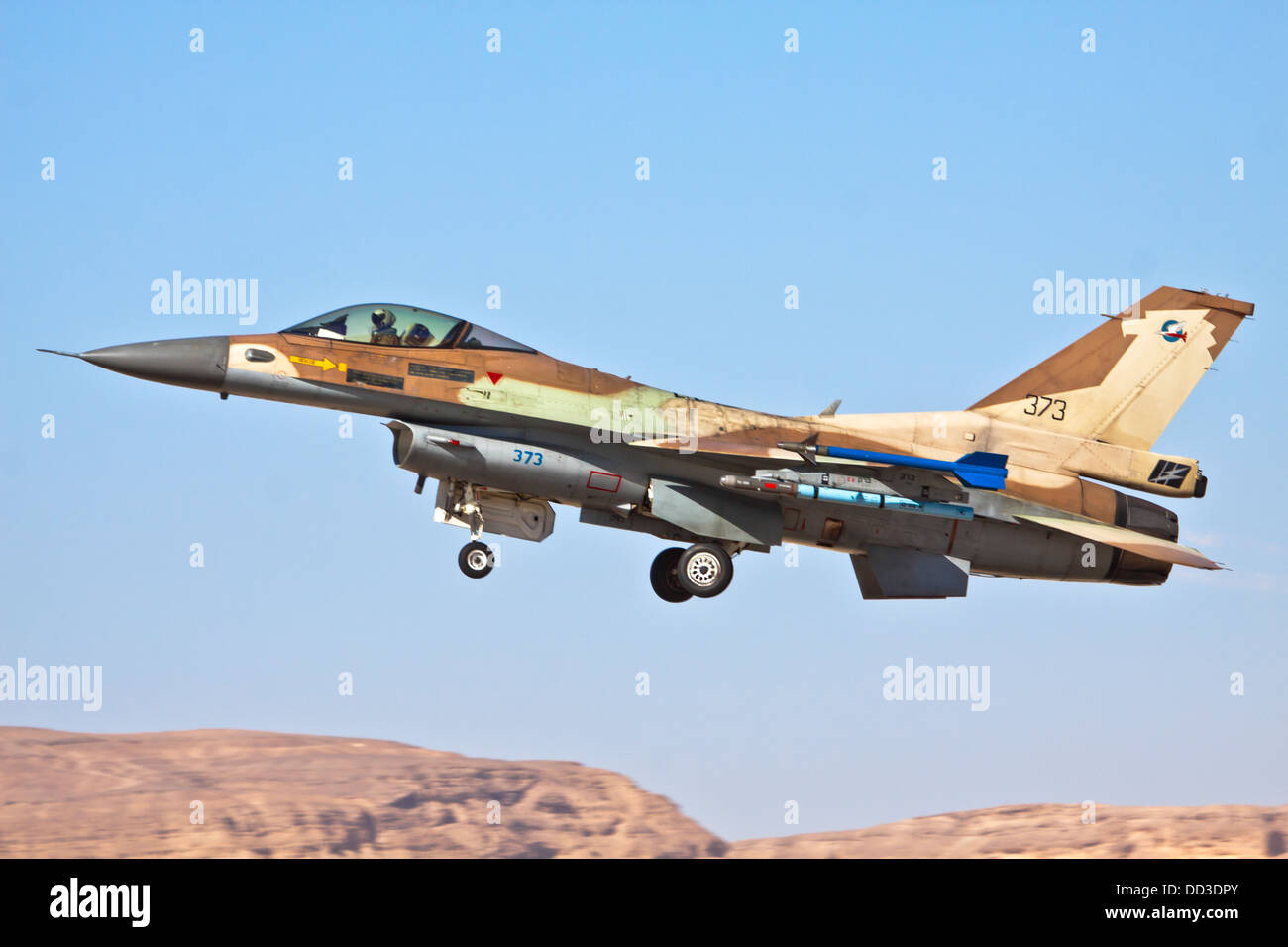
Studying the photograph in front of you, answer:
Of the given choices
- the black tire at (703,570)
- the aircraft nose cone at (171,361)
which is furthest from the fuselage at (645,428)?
the black tire at (703,570)

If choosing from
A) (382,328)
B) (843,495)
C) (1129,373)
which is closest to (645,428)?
(843,495)

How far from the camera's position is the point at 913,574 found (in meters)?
24.1

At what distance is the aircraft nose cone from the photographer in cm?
2123

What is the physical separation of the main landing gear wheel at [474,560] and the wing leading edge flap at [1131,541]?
26.4 ft

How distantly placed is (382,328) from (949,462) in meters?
8.26

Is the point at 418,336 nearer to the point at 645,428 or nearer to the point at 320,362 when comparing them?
the point at 320,362

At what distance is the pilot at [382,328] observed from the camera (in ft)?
72.5

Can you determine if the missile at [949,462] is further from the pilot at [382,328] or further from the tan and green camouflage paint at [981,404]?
the pilot at [382,328]

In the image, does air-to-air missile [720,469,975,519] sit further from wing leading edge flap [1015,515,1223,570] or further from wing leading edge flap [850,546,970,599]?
wing leading edge flap [1015,515,1223,570]

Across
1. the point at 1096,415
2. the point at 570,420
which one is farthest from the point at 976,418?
the point at 570,420

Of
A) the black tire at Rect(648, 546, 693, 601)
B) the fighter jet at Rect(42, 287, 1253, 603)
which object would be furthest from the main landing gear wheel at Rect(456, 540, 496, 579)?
the black tire at Rect(648, 546, 693, 601)

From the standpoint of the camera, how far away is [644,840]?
41969 millimetres
